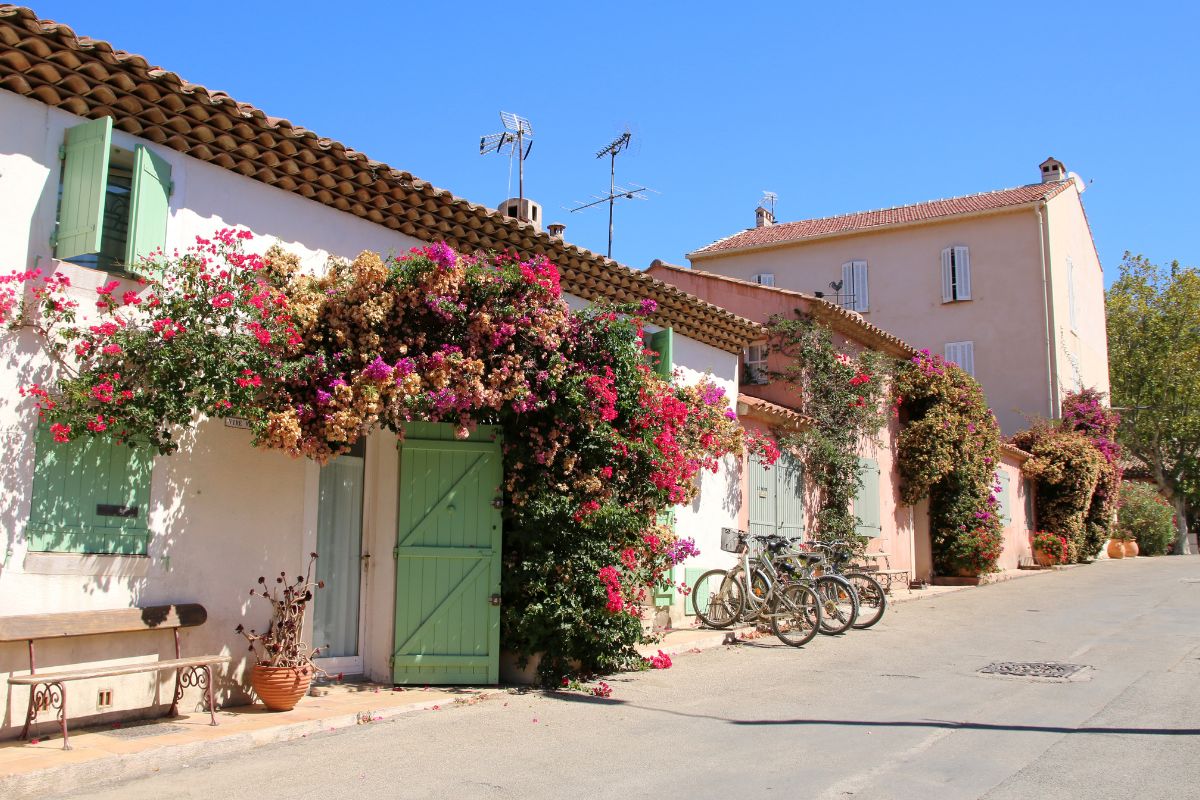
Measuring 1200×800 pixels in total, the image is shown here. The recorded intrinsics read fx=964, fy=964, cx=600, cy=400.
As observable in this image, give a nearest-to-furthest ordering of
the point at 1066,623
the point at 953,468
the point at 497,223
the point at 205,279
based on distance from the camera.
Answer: the point at 205,279 → the point at 497,223 → the point at 1066,623 → the point at 953,468

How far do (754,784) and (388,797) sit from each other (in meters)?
2.04

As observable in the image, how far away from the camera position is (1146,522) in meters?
32.2

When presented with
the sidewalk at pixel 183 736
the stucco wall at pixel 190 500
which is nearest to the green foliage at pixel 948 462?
the sidewalk at pixel 183 736

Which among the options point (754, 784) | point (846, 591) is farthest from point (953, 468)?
point (754, 784)

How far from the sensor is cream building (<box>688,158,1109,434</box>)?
85.4 ft

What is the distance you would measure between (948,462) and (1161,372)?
20093mm

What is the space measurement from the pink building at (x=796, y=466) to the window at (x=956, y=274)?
27.9ft

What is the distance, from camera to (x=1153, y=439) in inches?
1382

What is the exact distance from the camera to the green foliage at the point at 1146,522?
3216 cm

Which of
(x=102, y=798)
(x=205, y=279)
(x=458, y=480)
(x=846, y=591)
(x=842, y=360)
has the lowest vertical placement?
(x=102, y=798)

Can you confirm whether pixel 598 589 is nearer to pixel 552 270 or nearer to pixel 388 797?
pixel 552 270

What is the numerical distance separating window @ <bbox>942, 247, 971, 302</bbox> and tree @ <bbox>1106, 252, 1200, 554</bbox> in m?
11.2

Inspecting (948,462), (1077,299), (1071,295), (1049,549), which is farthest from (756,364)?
(1077,299)

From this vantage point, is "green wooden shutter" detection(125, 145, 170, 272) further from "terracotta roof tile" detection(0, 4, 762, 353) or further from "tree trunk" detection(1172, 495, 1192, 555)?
"tree trunk" detection(1172, 495, 1192, 555)
